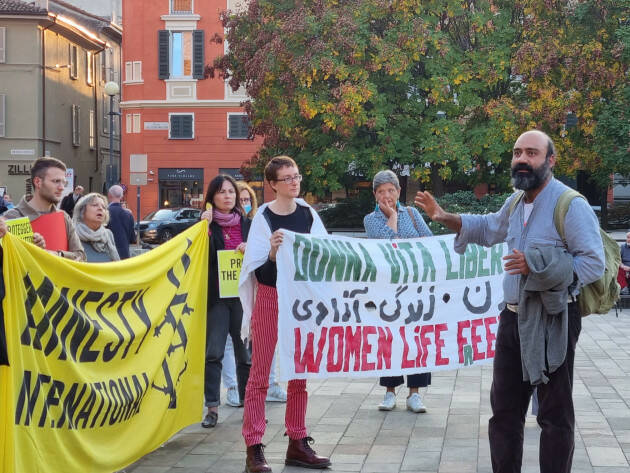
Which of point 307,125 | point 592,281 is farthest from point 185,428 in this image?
point 307,125

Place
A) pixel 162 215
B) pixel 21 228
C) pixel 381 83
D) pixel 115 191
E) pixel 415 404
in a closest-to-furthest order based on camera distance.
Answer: pixel 21 228, pixel 415 404, pixel 115 191, pixel 381 83, pixel 162 215

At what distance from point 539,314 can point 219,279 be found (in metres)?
3.31

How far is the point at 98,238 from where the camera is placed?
26.6ft

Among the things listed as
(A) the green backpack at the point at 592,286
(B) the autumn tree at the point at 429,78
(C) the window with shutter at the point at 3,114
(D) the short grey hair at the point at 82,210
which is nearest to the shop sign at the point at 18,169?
(C) the window with shutter at the point at 3,114

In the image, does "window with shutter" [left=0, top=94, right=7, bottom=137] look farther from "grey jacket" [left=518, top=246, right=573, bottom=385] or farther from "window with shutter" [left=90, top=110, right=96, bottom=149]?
"grey jacket" [left=518, top=246, right=573, bottom=385]

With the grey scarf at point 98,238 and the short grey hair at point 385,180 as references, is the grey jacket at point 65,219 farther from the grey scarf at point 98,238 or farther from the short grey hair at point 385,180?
the short grey hair at point 385,180

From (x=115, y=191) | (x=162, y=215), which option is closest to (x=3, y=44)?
(x=162, y=215)

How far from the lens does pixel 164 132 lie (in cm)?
4981

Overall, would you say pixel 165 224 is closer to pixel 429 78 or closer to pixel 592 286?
pixel 429 78

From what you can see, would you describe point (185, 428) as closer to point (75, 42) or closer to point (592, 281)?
point (592, 281)

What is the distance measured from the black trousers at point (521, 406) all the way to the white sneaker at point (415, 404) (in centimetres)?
282

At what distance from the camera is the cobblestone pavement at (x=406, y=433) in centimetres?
659

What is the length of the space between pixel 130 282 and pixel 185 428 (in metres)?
1.75

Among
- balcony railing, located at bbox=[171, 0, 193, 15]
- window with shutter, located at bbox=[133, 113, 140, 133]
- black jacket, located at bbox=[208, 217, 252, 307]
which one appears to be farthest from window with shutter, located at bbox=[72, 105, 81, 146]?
black jacket, located at bbox=[208, 217, 252, 307]
